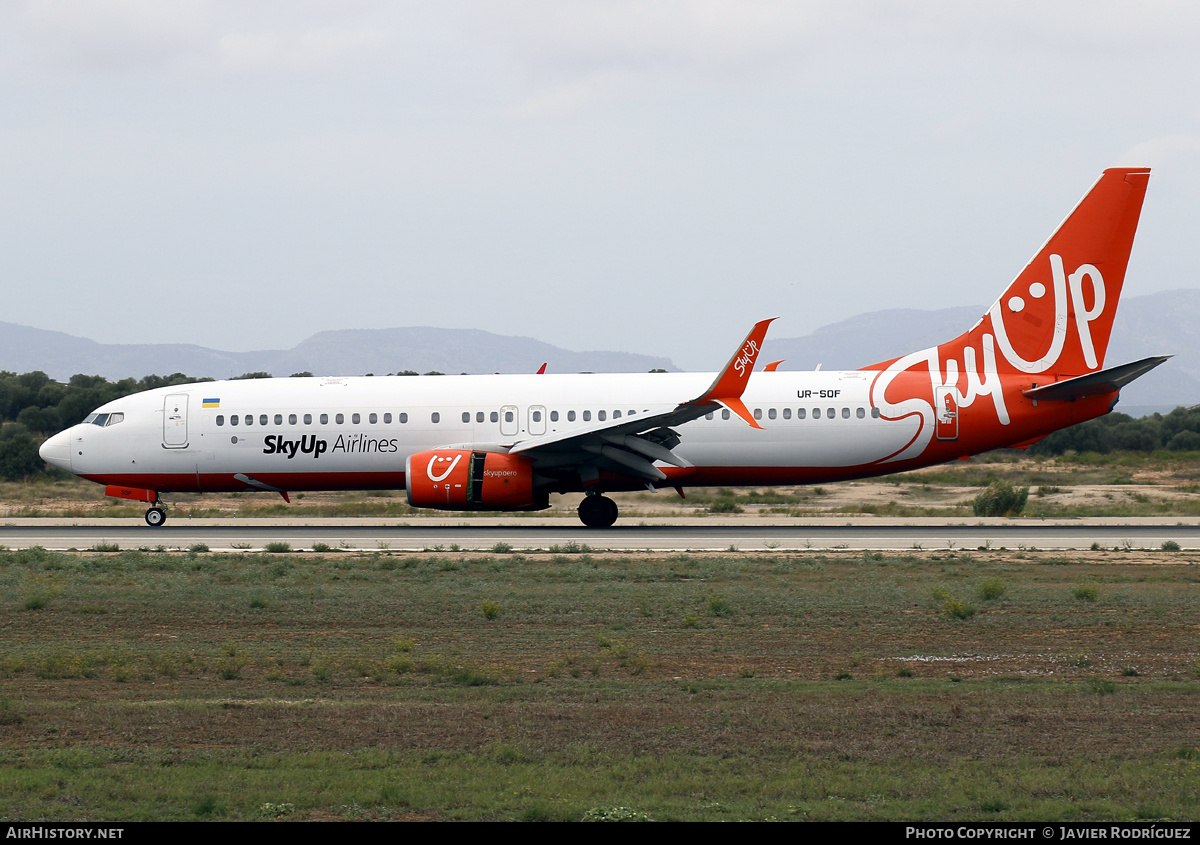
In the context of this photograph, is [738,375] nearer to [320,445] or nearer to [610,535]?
[610,535]

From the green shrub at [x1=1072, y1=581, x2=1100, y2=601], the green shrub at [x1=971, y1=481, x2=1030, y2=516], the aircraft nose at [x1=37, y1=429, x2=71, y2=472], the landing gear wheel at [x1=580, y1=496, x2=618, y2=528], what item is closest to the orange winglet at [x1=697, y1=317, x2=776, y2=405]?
the landing gear wheel at [x1=580, y1=496, x2=618, y2=528]

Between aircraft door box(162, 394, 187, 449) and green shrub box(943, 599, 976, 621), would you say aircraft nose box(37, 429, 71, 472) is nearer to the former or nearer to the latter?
aircraft door box(162, 394, 187, 449)

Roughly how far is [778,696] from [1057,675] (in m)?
3.07

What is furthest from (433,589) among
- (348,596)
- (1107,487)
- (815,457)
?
(1107,487)

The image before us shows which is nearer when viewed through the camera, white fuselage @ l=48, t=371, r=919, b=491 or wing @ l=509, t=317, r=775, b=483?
wing @ l=509, t=317, r=775, b=483

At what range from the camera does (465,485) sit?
2559 cm

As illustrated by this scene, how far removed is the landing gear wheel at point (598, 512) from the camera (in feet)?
90.2

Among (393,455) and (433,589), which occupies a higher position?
(393,455)

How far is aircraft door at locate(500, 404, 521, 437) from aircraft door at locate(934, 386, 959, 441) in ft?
32.5

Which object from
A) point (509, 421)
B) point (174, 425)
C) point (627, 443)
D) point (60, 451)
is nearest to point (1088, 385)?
point (627, 443)

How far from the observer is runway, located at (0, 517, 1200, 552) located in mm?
23359

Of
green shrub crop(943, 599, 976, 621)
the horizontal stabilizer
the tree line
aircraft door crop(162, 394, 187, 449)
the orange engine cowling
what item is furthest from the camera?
the tree line

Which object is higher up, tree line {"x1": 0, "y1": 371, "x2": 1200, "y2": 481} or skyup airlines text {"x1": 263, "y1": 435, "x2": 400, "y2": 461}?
tree line {"x1": 0, "y1": 371, "x2": 1200, "y2": 481}

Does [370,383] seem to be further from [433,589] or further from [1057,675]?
[1057,675]
